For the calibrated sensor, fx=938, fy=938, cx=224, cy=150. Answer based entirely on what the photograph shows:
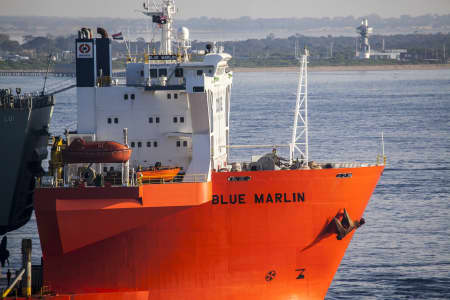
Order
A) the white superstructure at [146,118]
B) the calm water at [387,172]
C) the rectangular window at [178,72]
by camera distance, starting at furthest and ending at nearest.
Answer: the calm water at [387,172]
the rectangular window at [178,72]
the white superstructure at [146,118]

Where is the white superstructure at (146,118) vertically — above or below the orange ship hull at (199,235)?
above

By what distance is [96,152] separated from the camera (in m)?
27.3

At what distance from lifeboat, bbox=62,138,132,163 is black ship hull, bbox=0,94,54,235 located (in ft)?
28.4

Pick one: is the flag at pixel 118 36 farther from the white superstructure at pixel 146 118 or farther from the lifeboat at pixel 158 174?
the lifeboat at pixel 158 174

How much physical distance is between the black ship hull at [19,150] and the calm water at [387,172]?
1822 millimetres

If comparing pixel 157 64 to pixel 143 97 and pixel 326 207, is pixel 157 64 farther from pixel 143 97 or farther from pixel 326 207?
pixel 326 207

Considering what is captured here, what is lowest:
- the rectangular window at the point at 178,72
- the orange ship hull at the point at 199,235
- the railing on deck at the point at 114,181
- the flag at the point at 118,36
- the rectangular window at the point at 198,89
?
the orange ship hull at the point at 199,235

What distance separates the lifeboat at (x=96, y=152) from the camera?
27.4 m

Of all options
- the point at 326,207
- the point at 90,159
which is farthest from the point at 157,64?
the point at 326,207

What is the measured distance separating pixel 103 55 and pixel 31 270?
24.4 feet

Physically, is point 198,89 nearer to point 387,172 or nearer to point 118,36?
point 118,36

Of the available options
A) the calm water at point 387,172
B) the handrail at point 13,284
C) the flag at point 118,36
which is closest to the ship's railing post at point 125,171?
the handrail at point 13,284

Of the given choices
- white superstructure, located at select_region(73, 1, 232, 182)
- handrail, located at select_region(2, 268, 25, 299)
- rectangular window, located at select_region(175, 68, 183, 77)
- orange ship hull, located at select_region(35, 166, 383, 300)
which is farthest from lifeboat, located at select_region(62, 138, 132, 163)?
rectangular window, located at select_region(175, 68, 183, 77)

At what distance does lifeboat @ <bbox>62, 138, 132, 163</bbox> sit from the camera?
27359 mm
